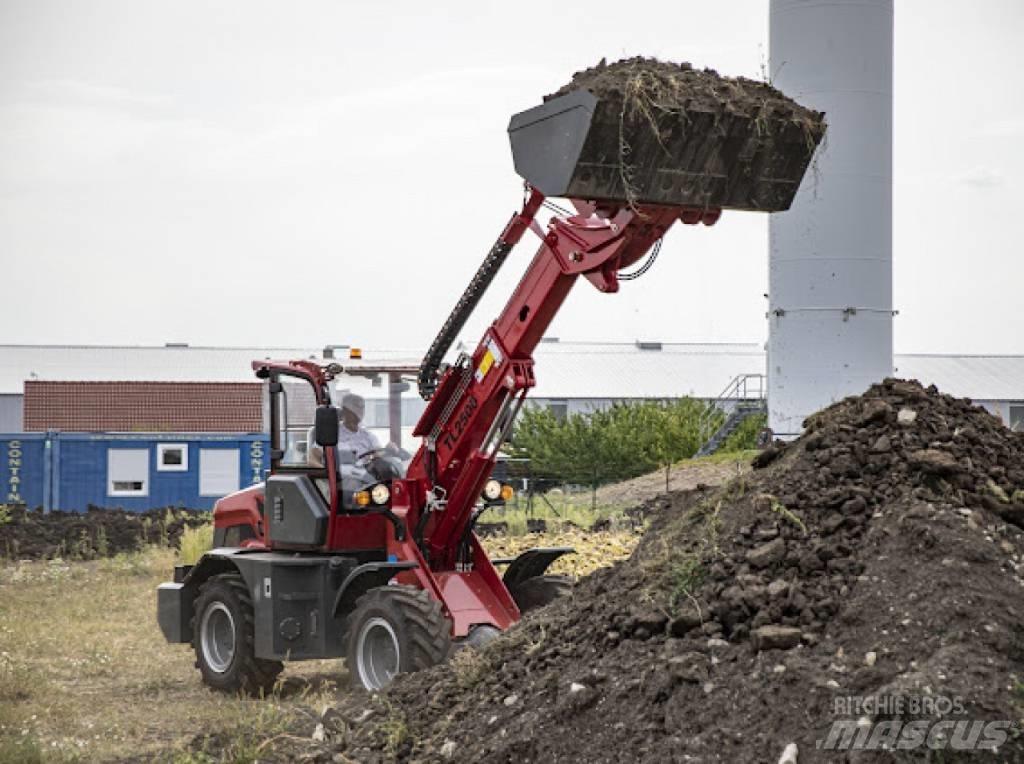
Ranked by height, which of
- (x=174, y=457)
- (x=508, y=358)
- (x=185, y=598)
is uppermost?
(x=508, y=358)

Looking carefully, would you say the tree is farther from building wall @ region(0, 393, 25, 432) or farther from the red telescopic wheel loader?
building wall @ region(0, 393, 25, 432)

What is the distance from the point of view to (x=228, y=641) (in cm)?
1243

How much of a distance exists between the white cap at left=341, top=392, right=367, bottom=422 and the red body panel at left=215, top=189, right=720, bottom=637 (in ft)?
0.58

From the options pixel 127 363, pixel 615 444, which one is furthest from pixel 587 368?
pixel 615 444

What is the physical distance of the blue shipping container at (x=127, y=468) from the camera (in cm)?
3178

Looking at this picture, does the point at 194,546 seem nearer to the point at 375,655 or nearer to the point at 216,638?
the point at 216,638

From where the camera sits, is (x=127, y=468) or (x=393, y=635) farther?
(x=127, y=468)

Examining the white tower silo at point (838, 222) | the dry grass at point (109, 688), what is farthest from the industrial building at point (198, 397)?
the white tower silo at point (838, 222)

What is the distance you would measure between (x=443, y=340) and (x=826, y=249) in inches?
741

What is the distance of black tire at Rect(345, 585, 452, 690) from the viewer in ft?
34.0

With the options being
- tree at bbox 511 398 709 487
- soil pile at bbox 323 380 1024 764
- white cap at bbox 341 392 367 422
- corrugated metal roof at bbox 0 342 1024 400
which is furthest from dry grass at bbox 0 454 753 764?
corrugated metal roof at bbox 0 342 1024 400

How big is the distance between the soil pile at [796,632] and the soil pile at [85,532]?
1714 cm

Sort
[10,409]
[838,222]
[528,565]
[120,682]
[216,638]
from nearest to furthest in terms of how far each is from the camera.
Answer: [528,565] < [216,638] < [120,682] < [838,222] < [10,409]

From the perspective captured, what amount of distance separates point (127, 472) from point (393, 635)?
22.7 metres
